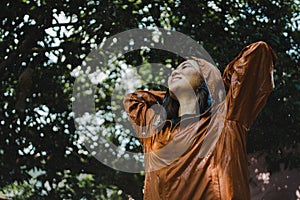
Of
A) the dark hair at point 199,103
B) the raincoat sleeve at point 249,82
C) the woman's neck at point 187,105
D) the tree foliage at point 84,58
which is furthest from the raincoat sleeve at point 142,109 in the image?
the tree foliage at point 84,58

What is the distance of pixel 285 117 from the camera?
848 cm

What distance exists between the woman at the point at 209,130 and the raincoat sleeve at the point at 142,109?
17 cm

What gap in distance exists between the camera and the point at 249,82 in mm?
3533

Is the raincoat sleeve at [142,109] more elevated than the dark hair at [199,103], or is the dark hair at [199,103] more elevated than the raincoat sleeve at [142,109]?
the dark hair at [199,103]

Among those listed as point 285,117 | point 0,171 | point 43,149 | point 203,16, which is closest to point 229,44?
point 203,16

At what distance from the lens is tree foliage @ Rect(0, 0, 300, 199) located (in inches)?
327

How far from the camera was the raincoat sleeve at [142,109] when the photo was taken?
161 inches

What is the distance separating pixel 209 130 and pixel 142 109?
69cm

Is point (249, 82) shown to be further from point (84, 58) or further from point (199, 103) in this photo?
point (84, 58)

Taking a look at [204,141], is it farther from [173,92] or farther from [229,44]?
[229,44]

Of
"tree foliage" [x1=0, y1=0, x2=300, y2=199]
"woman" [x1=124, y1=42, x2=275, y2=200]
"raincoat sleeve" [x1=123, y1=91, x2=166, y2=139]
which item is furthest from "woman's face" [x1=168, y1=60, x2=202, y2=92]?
"tree foliage" [x1=0, y1=0, x2=300, y2=199]

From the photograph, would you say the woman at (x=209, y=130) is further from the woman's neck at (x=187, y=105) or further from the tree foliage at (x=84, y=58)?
the tree foliage at (x=84, y=58)

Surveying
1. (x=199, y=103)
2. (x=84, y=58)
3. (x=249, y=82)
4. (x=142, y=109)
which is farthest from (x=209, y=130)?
(x=84, y=58)

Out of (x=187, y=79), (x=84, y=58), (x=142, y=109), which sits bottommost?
(x=84, y=58)
